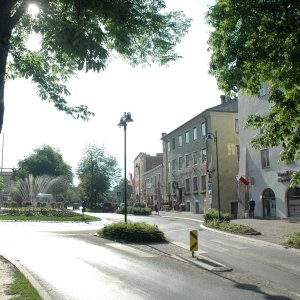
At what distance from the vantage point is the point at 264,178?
36781 millimetres

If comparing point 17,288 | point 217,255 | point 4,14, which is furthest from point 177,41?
point 217,255

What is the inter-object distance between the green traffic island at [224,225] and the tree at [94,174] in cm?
3996

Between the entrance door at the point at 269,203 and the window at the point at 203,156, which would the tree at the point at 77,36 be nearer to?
the entrance door at the point at 269,203

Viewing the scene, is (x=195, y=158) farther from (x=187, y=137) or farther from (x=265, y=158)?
(x=265, y=158)

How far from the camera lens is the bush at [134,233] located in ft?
63.2

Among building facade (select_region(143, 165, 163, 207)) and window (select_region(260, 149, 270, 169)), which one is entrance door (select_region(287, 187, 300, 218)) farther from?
building facade (select_region(143, 165, 163, 207))

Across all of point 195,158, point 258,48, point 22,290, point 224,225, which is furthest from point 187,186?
point 22,290

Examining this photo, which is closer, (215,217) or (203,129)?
(215,217)

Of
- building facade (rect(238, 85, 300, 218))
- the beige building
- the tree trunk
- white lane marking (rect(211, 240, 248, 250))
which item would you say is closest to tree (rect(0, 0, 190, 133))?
the tree trunk

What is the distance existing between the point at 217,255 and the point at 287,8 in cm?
858

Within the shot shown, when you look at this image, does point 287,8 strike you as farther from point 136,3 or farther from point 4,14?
point 4,14

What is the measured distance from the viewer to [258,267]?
41.9 ft

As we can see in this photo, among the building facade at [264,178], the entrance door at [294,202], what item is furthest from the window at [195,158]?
the entrance door at [294,202]

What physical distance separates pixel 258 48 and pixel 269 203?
25.4m
